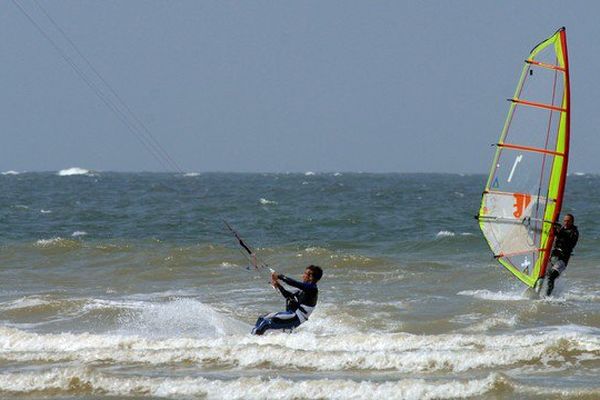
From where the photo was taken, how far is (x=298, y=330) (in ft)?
35.7

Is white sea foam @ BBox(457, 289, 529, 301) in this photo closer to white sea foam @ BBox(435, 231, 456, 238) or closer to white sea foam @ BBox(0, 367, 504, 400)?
white sea foam @ BBox(0, 367, 504, 400)

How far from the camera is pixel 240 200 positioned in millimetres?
40906

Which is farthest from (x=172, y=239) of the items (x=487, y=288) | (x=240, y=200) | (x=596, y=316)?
(x=240, y=200)

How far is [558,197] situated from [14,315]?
6.98 metres

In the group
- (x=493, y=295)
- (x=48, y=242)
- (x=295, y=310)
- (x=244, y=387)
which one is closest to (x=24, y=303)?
(x=295, y=310)

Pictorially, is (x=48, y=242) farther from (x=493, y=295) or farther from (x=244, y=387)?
(x=244, y=387)

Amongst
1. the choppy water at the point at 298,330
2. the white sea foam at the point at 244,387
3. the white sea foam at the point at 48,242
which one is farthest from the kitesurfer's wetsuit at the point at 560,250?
the white sea foam at the point at 48,242

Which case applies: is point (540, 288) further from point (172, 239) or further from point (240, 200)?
point (240, 200)

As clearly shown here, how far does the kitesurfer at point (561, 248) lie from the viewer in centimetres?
1284

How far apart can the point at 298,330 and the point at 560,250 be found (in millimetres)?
3981

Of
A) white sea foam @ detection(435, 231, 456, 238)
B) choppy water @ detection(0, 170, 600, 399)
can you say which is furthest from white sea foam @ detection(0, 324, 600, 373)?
white sea foam @ detection(435, 231, 456, 238)

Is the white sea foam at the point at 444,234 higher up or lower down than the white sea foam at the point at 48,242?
higher up

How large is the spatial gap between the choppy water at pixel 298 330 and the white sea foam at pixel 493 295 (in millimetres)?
15

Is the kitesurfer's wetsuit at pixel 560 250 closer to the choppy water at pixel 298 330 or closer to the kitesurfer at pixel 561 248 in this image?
the kitesurfer at pixel 561 248
